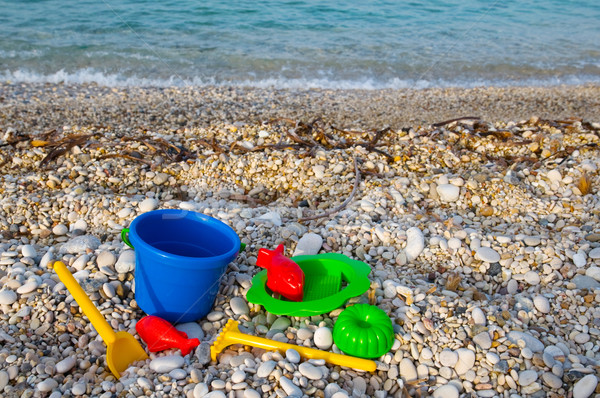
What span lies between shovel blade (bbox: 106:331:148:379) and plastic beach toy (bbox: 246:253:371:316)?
53 cm

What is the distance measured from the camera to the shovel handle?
6.69 ft

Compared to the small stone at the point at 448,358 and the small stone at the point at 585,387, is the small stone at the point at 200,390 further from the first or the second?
the small stone at the point at 585,387

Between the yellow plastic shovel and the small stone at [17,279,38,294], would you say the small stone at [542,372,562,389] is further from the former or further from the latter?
the small stone at [17,279,38,294]

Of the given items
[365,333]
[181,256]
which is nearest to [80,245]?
[181,256]

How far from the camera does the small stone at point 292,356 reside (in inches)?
80.2

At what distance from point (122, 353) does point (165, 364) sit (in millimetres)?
203

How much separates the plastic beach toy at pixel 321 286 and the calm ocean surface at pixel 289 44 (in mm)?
5199

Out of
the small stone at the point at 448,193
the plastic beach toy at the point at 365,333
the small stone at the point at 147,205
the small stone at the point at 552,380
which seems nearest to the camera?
the small stone at the point at 552,380

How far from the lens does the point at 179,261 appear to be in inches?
81.4

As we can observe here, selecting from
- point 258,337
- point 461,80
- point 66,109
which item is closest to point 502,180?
point 258,337

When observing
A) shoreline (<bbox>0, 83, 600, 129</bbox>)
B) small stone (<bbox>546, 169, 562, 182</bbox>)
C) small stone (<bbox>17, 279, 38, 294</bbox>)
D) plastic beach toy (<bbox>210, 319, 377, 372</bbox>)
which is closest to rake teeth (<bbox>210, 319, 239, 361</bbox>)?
plastic beach toy (<bbox>210, 319, 377, 372</bbox>)

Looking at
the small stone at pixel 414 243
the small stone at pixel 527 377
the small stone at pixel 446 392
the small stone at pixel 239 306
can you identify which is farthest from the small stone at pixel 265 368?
the small stone at pixel 414 243

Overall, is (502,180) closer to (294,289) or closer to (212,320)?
(294,289)

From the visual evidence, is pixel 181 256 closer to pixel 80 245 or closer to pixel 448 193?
pixel 80 245
